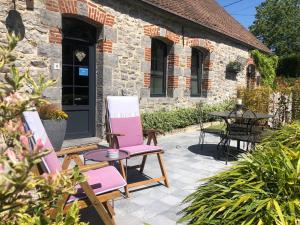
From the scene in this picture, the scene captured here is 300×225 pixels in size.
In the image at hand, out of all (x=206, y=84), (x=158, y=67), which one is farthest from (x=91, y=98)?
(x=206, y=84)

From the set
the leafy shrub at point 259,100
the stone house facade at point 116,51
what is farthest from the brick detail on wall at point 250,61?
the leafy shrub at point 259,100

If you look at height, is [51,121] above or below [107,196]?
above

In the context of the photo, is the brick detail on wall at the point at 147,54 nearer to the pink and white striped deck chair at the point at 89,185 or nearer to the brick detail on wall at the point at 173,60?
the brick detail on wall at the point at 173,60

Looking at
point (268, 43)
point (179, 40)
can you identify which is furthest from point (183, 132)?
point (268, 43)

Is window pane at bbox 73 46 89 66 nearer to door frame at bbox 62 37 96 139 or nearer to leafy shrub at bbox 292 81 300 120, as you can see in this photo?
door frame at bbox 62 37 96 139

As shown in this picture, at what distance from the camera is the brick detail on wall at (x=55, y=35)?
5.55m

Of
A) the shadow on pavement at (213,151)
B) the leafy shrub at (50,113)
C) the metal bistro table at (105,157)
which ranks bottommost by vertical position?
the shadow on pavement at (213,151)

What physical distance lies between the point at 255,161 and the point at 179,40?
22.2 feet

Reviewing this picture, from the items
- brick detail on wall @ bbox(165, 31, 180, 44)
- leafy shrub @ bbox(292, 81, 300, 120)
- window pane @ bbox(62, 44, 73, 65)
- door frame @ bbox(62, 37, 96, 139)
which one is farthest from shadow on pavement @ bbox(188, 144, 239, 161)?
brick detail on wall @ bbox(165, 31, 180, 44)

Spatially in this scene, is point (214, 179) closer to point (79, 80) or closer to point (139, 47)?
point (79, 80)

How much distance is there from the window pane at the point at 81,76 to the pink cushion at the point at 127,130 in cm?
249

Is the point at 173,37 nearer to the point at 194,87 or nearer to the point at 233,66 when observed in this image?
the point at 194,87

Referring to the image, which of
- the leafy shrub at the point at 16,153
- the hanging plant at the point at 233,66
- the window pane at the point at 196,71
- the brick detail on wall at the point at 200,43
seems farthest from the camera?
the hanging plant at the point at 233,66

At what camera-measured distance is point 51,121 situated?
5086mm
